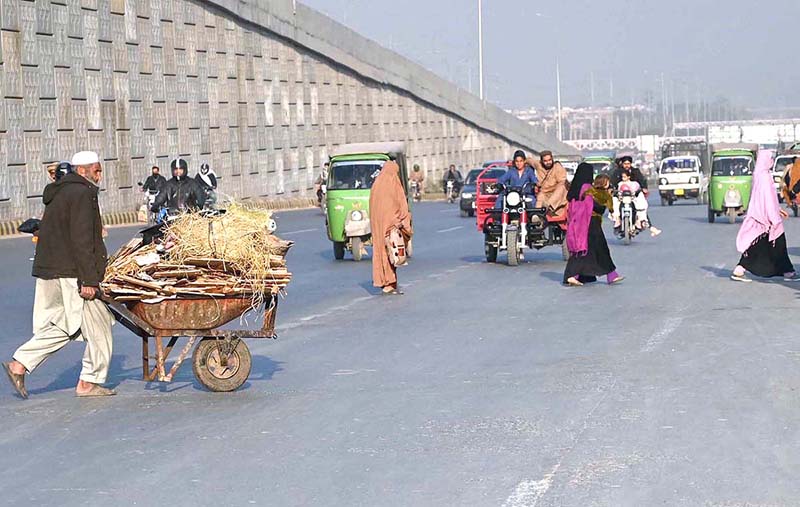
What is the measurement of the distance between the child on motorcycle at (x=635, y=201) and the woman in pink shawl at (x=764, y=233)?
31.3 feet

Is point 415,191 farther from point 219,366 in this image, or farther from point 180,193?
point 219,366

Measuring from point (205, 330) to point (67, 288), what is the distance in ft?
3.14

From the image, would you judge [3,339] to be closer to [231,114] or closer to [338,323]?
[338,323]

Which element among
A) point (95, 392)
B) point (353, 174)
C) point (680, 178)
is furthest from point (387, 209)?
point (680, 178)

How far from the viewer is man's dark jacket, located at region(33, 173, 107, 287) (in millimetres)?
10258

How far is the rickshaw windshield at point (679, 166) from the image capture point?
53794 mm

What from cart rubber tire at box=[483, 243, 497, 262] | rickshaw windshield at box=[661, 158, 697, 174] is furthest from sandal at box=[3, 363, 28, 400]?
rickshaw windshield at box=[661, 158, 697, 174]

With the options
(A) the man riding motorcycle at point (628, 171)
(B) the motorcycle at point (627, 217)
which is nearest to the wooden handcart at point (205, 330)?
(B) the motorcycle at point (627, 217)

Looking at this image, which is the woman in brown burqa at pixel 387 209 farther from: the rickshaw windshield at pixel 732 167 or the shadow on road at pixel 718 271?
the rickshaw windshield at pixel 732 167

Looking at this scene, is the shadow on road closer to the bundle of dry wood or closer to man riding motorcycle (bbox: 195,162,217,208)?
man riding motorcycle (bbox: 195,162,217,208)

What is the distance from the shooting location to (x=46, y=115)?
42312mm

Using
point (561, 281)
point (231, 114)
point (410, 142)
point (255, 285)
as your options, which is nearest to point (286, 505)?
point (255, 285)

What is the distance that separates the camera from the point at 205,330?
10.5m

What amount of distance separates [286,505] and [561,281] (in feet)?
44.6
